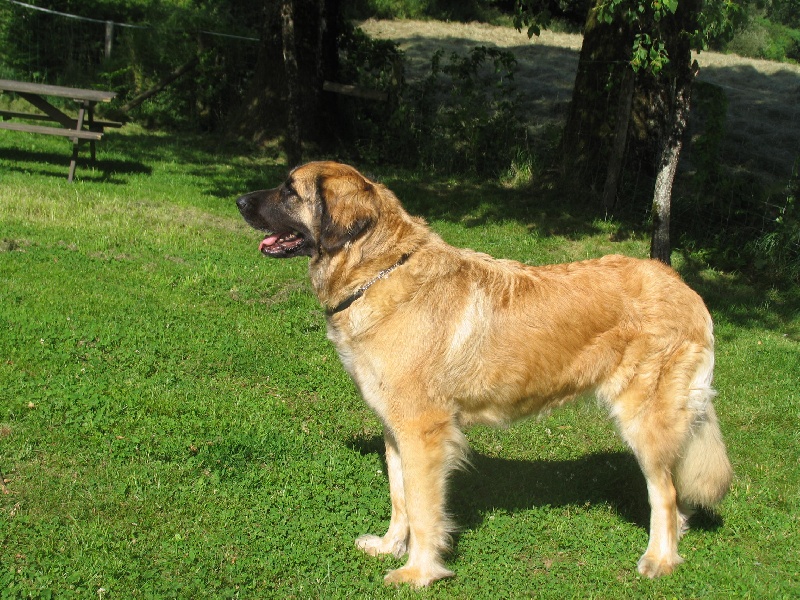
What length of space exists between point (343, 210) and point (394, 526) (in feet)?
6.35

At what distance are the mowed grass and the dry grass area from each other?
573cm

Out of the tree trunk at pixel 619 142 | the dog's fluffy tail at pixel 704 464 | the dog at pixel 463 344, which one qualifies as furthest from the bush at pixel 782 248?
the dog at pixel 463 344

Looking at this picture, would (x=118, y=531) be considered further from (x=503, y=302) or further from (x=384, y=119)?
(x=384, y=119)

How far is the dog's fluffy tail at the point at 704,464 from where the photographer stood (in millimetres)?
4723

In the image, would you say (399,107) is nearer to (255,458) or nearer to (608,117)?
(608,117)

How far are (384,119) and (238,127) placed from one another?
3.16 m

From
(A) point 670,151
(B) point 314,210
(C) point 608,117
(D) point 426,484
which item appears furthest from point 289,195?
(C) point 608,117

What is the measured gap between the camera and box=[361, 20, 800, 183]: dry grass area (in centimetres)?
1424

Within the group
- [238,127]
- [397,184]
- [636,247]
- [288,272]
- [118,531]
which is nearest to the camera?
[118,531]

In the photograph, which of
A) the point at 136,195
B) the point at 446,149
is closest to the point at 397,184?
the point at 446,149

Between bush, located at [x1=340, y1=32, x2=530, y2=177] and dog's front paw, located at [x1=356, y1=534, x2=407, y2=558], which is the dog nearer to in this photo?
dog's front paw, located at [x1=356, y1=534, x2=407, y2=558]

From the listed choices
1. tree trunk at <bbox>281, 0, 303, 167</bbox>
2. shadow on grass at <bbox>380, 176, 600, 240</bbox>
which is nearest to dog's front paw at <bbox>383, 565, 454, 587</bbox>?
shadow on grass at <bbox>380, 176, 600, 240</bbox>

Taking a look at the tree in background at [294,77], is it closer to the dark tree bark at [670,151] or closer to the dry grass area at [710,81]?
the dry grass area at [710,81]

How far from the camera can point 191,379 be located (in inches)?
251
